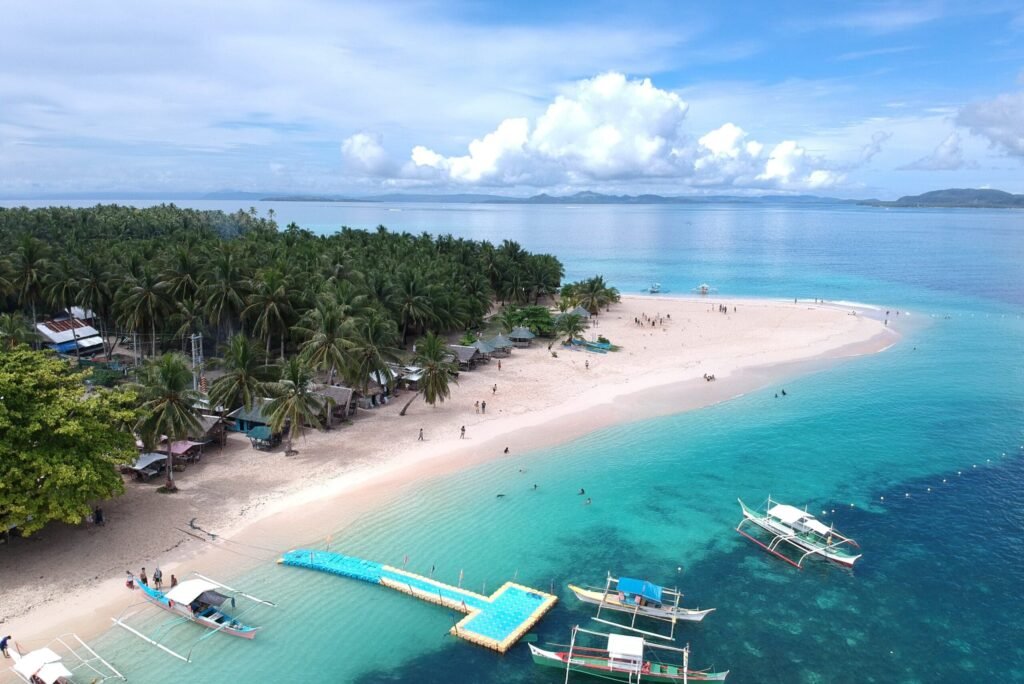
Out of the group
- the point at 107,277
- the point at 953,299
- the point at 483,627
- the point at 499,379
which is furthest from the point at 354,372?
the point at 953,299

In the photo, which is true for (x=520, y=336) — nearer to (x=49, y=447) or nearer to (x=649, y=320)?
(x=649, y=320)

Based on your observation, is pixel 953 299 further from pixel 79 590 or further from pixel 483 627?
pixel 79 590

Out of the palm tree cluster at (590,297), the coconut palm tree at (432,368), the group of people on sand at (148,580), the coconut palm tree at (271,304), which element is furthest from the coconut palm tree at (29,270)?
the palm tree cluster at (590,297)

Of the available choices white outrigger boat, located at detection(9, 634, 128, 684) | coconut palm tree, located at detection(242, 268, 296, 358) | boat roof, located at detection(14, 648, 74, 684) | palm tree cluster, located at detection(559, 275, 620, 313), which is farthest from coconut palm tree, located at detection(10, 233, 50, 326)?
palm tree cluster, located at detection(559, 275, 620, 313)

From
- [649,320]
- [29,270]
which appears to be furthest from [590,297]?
[29,270]

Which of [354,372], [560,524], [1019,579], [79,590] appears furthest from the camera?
[354,372]

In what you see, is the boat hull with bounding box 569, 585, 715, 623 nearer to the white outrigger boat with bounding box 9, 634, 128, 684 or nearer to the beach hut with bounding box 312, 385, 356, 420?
the white outrigger boat with bounding box 9, 634, 128, 684

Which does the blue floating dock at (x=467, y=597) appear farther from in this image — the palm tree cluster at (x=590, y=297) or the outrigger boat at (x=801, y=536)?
the palm tree cluster at (x=590, y=297)
